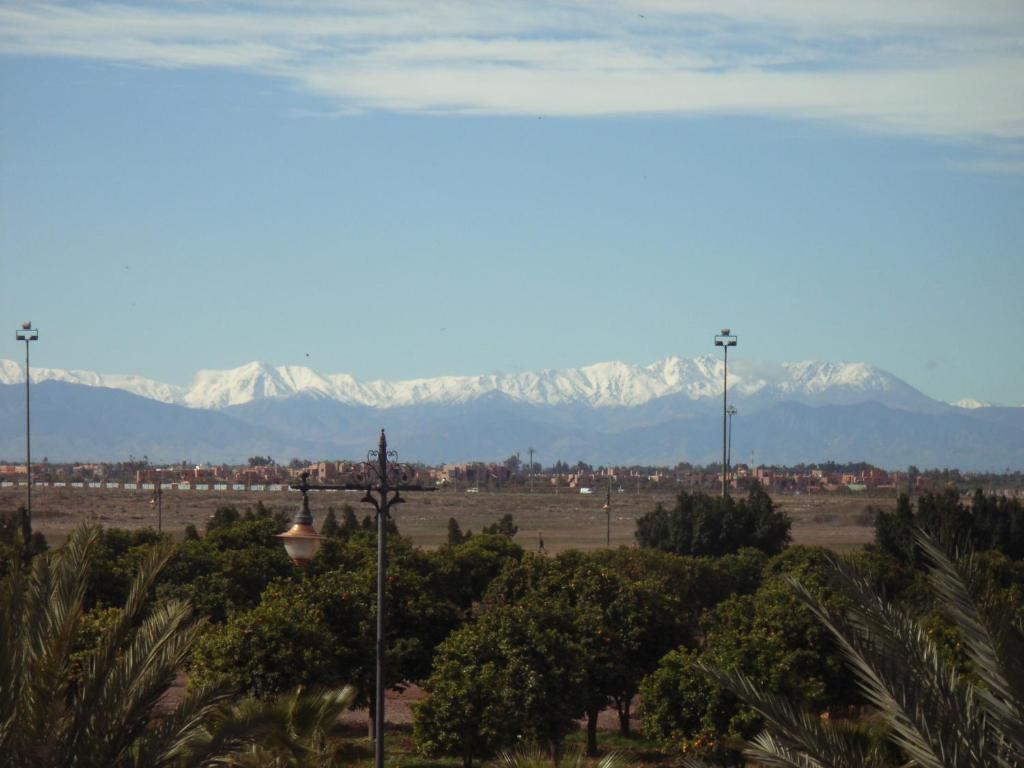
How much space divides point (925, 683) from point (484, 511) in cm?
12168

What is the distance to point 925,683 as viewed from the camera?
8797 mm

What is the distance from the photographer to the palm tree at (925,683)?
8453 mm

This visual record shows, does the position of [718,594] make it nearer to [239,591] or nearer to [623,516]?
[239,591]

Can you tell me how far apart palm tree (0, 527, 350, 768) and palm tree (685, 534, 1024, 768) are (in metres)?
3.95

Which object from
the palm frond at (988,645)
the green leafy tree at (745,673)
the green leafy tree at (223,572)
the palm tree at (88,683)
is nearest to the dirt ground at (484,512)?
the green leafy tree at (223,572)

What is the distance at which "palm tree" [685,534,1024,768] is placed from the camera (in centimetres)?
845

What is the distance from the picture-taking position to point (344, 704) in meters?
17.4

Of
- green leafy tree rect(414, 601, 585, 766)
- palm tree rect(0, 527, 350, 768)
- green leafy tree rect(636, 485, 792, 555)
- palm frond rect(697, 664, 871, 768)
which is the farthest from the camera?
green leafy tree rect(636, 485, 792, 555)

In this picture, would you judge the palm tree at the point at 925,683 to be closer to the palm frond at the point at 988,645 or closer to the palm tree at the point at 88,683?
the palm frond at the point at 988,645

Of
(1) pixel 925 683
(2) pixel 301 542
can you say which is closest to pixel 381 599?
(2) pixel 301 542

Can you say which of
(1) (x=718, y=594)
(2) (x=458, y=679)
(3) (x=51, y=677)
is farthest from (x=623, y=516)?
(3) (x=51, y=677)

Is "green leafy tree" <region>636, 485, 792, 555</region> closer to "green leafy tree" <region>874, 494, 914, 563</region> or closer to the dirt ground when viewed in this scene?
the dirt ground

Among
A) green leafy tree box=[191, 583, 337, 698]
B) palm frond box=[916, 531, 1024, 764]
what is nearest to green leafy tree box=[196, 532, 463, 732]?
green leafy tree box=[191, 583, 337, 698]

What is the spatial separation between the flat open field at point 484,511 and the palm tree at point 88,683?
62.0 metres
